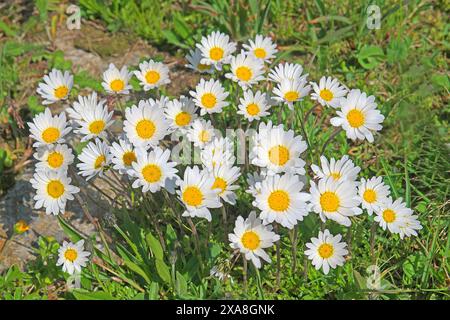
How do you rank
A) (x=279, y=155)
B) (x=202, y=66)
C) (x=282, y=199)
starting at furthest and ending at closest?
(x=202, y=66) → (x=279, y=155) → (x=282, y=199)

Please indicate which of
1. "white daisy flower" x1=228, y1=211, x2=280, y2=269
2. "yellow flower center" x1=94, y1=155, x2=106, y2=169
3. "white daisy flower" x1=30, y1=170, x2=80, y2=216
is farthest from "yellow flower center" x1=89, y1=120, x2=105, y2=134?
"white daisy flower" x1=228, y1=211, x2=280, y2=269

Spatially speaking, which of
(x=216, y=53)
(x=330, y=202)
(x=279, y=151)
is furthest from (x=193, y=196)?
(x=216, y=53)

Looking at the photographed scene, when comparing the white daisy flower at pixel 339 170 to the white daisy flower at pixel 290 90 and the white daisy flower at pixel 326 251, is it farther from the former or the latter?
the white daisy flower at pixel 290 90

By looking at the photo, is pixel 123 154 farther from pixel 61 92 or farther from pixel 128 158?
pixel 61 92

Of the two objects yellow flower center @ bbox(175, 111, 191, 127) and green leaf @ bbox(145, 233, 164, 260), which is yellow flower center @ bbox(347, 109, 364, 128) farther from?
green leaf @ bbox(145, 233, 164, 260)

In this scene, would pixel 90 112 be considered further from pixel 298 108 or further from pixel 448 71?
pixel 448 71

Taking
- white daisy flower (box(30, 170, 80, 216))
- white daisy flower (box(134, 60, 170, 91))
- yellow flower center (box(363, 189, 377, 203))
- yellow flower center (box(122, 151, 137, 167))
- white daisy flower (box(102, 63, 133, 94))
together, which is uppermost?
white daisy flower (box(134, 60, 170, 91))
